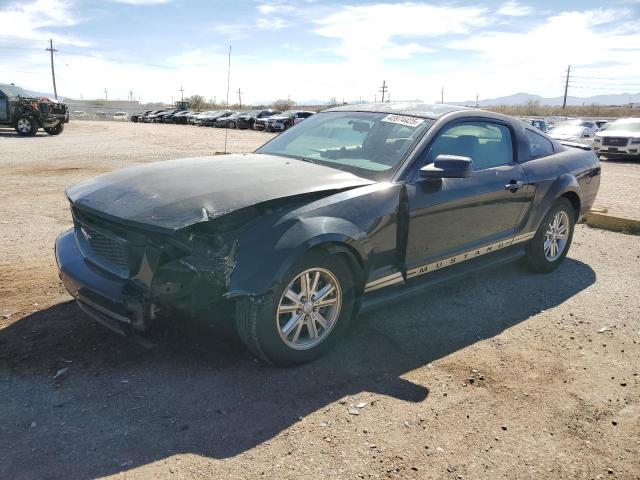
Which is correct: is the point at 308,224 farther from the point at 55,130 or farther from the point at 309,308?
the point at 55,130

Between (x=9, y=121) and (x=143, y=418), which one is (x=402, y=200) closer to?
(x=143, y=418)

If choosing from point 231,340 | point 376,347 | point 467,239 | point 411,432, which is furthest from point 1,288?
point 467,239

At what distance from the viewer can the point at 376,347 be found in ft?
12.3

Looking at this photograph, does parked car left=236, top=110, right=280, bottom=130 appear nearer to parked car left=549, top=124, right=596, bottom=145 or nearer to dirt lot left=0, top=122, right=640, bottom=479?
parked car left=549, top=124, right=596, bottom=145

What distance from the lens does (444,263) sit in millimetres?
4191

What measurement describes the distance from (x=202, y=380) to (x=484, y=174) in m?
2.78

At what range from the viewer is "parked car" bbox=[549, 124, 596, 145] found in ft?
58.4

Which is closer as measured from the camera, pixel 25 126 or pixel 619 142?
pixel 619 142

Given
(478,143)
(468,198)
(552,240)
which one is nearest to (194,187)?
(468,198)

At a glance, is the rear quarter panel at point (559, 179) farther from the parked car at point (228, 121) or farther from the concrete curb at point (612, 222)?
the parked car at point (228, 121)

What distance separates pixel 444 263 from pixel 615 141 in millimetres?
17525

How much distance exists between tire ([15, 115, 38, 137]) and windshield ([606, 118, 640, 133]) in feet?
75.1

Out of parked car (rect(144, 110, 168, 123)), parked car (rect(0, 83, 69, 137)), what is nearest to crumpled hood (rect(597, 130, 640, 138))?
parked car (rect(0, 83, 69, 137))

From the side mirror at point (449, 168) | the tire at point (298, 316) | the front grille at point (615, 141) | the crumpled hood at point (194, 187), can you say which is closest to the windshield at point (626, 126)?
the front grille at point (615, 141)
